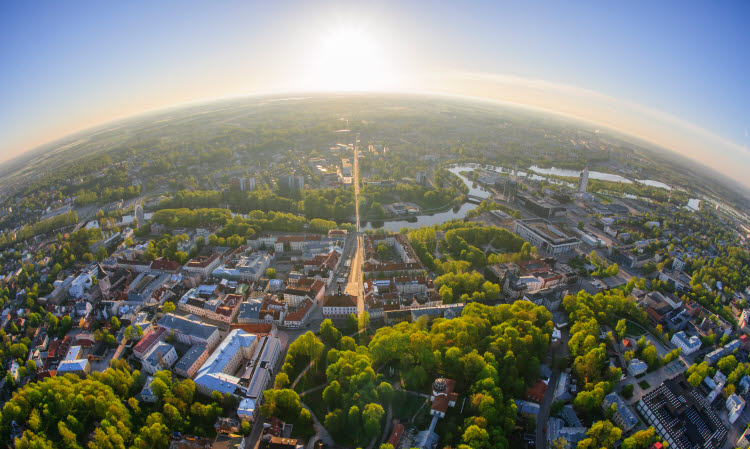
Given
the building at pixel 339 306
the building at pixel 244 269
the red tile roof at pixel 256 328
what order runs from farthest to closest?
the building at pixel 244 269
the building at pixel 339 306
the red tile roof at pixel 256 328

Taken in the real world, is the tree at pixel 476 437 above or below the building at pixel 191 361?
below

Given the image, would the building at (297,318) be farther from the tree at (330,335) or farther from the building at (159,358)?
the building at (159,358)

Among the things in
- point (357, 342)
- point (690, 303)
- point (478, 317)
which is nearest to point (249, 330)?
point (357, 342)

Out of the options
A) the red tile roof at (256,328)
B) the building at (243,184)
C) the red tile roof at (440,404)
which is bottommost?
the red tile roof at (440,404)

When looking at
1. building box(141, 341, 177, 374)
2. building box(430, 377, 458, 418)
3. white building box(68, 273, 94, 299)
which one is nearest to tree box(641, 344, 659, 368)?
building box(430, 377, 458, 418)

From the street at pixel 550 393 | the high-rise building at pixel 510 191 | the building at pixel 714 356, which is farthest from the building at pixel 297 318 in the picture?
the high-rise building at pixel 510 191

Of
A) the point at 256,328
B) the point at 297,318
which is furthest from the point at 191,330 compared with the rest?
the point at 297,318

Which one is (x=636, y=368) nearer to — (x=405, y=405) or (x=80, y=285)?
Result: (x=405, y=405)
